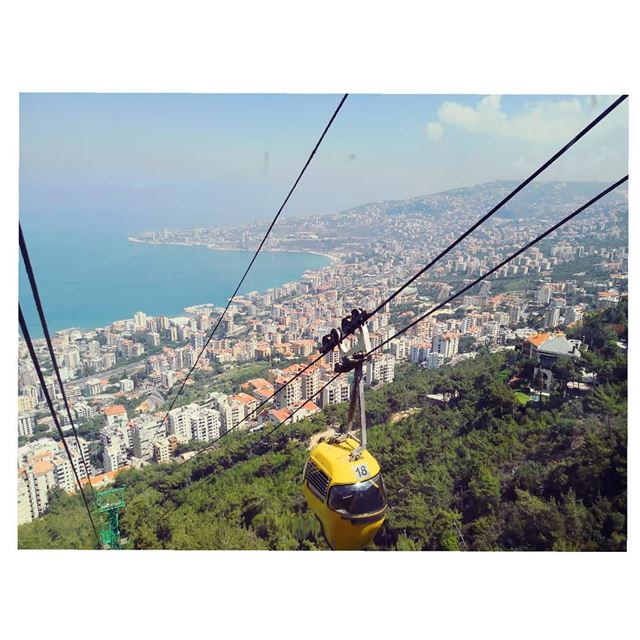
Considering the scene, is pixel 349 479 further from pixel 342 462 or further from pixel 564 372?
pixel 564 372

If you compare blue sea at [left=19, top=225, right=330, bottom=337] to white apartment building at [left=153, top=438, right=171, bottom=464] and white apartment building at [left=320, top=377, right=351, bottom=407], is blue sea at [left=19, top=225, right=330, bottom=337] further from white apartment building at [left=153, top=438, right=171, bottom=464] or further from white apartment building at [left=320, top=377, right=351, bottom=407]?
white apartment building at [left=320, top=377, right=351, bottom=407]

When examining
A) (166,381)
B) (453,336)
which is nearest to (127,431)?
(166,381)

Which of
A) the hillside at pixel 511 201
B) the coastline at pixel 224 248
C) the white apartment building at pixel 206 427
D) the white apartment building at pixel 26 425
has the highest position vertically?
the hillside at pixel 511 201

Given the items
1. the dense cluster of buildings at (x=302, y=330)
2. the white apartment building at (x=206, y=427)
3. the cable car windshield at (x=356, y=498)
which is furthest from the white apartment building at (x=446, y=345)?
the cable car windshield at (x=356, y=498)

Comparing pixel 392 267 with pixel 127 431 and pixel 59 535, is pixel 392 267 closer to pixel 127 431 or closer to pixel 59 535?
pixel 127 431

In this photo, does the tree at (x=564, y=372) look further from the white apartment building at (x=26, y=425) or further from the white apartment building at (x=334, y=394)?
the white apartment building at (x=26, y=425)

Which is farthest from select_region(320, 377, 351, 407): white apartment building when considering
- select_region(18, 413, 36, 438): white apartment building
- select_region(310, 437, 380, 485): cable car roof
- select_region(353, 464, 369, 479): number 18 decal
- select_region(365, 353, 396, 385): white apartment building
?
select_region(353, 464, 369, 479): number 18 decal
